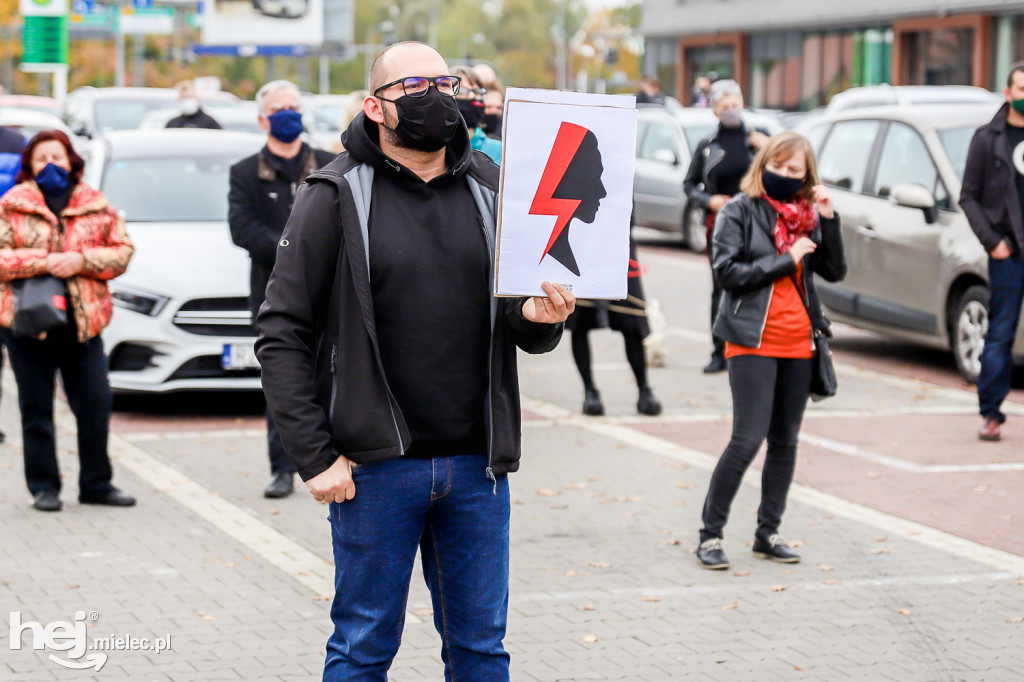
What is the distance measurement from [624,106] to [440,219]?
50 centimetres

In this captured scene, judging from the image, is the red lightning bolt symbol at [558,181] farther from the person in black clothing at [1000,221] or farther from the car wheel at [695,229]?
the car wheel at [695,229]

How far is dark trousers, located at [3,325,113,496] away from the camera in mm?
7406

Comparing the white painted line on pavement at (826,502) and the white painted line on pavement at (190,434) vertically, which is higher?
the white painted line on pavement at (826,502)

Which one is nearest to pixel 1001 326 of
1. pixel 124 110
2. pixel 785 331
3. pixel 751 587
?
pixel 785 331

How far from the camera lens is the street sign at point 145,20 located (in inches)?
2215

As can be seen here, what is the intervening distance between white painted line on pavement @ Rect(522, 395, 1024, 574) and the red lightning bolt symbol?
11.7ft

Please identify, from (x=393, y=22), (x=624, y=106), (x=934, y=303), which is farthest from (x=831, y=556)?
(x=393, y=22)

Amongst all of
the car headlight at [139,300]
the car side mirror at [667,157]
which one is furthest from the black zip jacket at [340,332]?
the car side mirror at [667,157]

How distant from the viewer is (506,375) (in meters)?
3.81

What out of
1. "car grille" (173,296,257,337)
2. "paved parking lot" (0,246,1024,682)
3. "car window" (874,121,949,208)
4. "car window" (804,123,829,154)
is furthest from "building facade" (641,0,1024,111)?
"car grille" (173,296,257,337)

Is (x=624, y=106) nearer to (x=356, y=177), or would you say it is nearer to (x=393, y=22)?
(x=356, y=177)

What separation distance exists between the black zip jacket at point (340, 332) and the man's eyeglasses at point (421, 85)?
0.45ft

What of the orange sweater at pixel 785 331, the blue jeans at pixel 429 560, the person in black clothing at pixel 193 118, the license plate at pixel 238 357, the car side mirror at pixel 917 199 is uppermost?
the person in black clothing at pixel 193 118

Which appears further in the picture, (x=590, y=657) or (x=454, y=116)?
(x=590, y=657)
